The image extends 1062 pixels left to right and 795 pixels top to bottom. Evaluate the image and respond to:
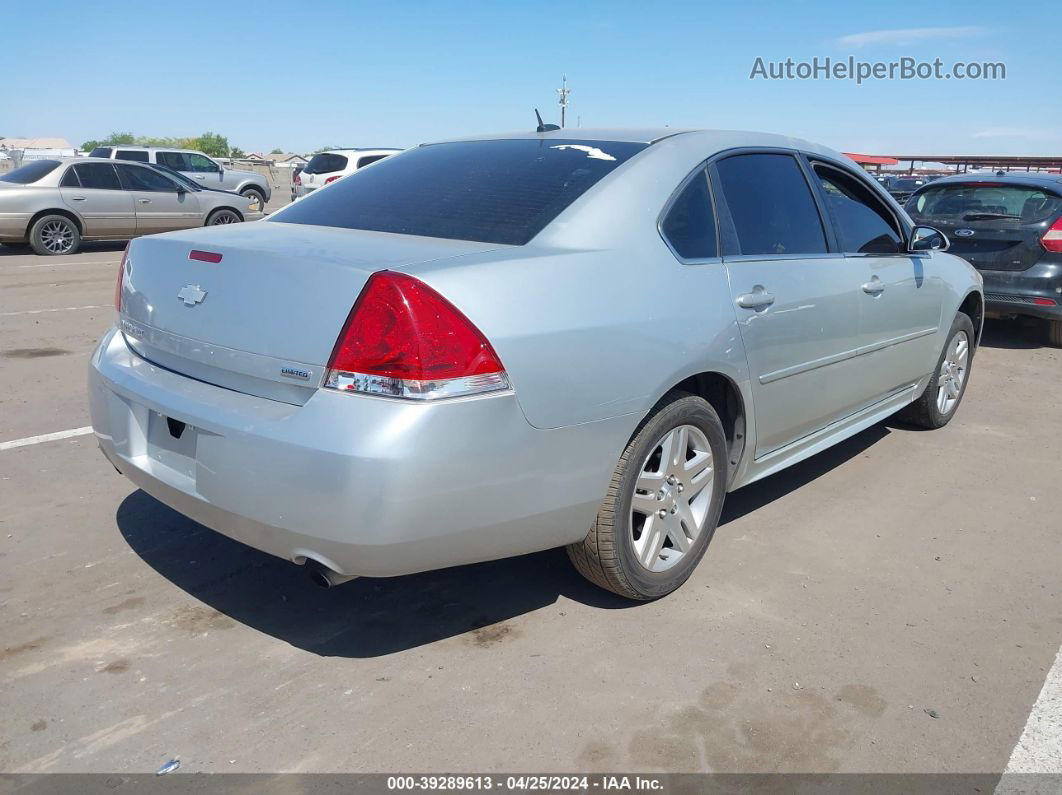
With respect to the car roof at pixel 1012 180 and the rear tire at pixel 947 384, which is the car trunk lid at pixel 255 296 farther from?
the car roof at pixel 1012 180

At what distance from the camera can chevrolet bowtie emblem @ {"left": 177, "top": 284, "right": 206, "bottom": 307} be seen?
9.68ft

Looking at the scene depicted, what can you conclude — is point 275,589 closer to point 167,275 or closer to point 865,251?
point 167,275

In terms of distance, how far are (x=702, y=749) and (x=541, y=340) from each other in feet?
4.08

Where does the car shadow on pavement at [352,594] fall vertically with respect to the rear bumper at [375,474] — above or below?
below

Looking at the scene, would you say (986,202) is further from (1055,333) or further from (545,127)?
(545,127)

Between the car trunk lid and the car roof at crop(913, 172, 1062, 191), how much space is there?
7339mm

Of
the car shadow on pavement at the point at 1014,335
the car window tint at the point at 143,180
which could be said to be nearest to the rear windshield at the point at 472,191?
the car shadow on pavement at the point at 1014,335

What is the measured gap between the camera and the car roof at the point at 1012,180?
8428mm

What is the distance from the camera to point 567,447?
2.84 m

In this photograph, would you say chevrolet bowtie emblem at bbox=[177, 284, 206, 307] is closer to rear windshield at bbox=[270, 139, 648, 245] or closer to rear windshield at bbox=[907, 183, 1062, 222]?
rear windshield at bbox=[270, 139, 648, 245]

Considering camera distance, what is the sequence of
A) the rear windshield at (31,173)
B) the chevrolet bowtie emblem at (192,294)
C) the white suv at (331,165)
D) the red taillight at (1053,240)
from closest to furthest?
1. the chevrolet bowtie emblem at (192,294)
2. the red taillight at (1053,240)
3. the rear windshield at (31,173)
4. the white suv at (331,165)

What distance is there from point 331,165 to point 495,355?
1907cm

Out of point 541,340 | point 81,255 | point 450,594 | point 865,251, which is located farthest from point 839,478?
point 81,255

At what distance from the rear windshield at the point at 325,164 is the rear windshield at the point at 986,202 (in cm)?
1421
